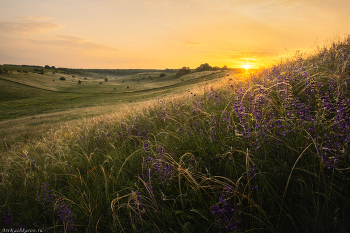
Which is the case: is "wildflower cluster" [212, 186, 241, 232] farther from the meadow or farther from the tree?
the tree

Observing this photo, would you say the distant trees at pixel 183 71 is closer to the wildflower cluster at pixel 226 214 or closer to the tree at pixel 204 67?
the tree at pixel 204 67

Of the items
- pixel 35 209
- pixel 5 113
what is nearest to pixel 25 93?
pixel 5 113

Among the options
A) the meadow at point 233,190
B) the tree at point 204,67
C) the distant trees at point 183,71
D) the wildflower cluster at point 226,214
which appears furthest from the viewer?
the tree at point 204,67

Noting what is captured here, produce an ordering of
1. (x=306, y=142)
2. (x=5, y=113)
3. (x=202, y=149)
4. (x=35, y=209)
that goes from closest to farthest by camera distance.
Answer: (x=306, y=142), (x=35, y=209), (x=202, y=149), (x=5, y=113)

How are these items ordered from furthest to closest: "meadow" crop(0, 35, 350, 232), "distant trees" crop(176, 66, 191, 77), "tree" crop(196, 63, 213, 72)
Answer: "tree" crop(196, 63, 213, 72)
"distant trees" crop(176, 66, 191, 77)
"meadow" crop(0, 35, 350, 232)

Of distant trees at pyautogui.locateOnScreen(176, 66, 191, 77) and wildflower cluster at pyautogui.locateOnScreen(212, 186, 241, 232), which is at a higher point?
distant trees at pyautogui.locateOnScreen(176, 66, 191, 77)

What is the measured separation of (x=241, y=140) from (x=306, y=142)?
2.30 feet

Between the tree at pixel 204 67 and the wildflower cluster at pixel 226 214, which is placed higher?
the tree at pixel 204 67

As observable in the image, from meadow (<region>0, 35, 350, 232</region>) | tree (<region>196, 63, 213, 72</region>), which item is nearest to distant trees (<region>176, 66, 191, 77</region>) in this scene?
tree (<region>196, 63, 213, 72</region>)

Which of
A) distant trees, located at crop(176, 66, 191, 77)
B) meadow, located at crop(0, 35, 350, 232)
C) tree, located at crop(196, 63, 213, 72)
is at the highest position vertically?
tree, located at crop(196, 63, 213, 72)

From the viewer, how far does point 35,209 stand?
2273 mm

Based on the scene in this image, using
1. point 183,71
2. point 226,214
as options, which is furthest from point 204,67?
point 226,214

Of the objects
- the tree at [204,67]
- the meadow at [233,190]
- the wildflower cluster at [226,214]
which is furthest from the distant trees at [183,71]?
the wildflower cluster at [226,214]

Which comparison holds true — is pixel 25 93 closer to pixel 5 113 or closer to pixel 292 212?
pixel 5 113
